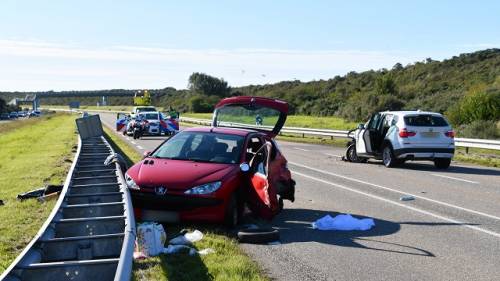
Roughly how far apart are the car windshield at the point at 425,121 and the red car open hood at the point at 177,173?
11156mm

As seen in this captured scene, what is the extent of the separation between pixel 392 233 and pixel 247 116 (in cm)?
446

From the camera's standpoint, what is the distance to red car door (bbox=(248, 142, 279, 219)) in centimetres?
922

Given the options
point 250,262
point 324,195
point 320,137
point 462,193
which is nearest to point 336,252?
point 250,262

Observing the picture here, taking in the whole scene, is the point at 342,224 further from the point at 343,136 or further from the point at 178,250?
the point at 343,136

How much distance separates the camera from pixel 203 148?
34.7 feet

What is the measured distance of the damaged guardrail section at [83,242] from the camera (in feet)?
17.5

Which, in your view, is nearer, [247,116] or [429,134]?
[247,116]

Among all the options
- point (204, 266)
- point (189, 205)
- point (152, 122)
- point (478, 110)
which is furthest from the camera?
point (478, 110)

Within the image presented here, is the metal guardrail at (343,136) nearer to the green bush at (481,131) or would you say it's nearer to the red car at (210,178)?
the green bush at (481,131)

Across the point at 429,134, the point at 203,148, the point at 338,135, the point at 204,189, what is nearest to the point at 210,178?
the point at 204,189

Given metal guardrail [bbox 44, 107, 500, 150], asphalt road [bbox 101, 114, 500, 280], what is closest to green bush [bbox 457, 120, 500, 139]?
metal guardrail [bbox 44, 107, 500, 150]

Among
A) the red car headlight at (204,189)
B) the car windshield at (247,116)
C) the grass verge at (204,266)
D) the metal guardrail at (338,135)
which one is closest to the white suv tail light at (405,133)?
the metal guardrail at (338,135)

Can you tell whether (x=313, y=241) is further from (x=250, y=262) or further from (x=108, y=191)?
(x=108, y=191)

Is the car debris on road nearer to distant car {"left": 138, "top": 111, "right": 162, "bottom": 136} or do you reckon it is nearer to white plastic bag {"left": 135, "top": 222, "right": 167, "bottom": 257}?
white plastic bag {"left": 135, "top": 222, "right": 167, "bottom": 257}
